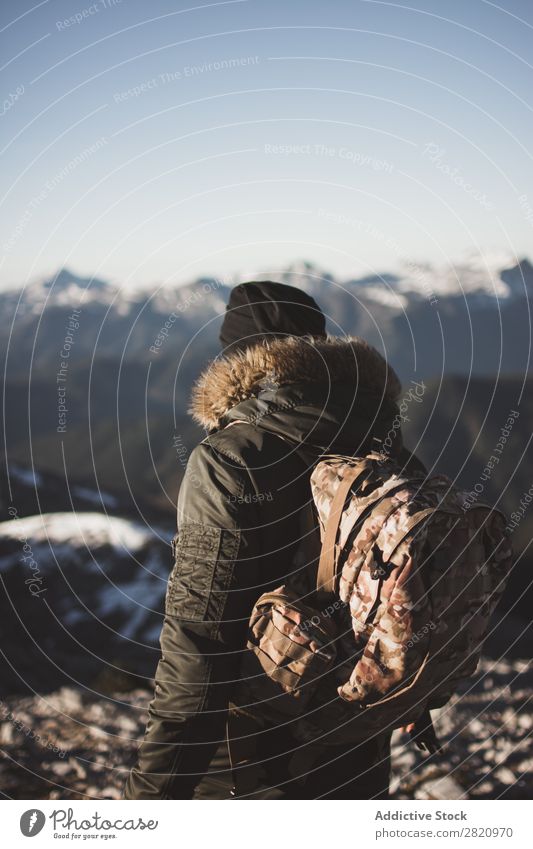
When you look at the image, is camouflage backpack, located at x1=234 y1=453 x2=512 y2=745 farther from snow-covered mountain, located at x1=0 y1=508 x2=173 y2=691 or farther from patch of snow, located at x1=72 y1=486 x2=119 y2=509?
patch of snow, located at x1=72 y1=486 x2=119 y2=509

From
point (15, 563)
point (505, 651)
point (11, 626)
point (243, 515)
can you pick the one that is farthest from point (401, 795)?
point (15, 563)

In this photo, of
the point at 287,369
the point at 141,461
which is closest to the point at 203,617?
the point at 287,369

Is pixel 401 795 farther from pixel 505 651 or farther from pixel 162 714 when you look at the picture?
pixel 162 714

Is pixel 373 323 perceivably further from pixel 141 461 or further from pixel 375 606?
pixel 375 606

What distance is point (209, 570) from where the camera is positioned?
2.14m

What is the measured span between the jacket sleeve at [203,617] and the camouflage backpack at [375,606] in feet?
0.38

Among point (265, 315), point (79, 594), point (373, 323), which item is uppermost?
point (373, 323)

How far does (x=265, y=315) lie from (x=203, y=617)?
1157mm

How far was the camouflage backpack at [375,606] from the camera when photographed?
2.00m

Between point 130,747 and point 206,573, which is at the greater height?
point 206,573

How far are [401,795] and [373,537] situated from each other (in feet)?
12.1

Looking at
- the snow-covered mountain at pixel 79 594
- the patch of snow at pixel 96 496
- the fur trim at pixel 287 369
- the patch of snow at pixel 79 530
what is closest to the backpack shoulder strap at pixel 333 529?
the fur trim at pixel 287 369

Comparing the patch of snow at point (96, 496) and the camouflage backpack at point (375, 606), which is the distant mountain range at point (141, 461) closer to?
the patch of snow at point (96, 496)

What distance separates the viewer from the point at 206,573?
7.05ft
